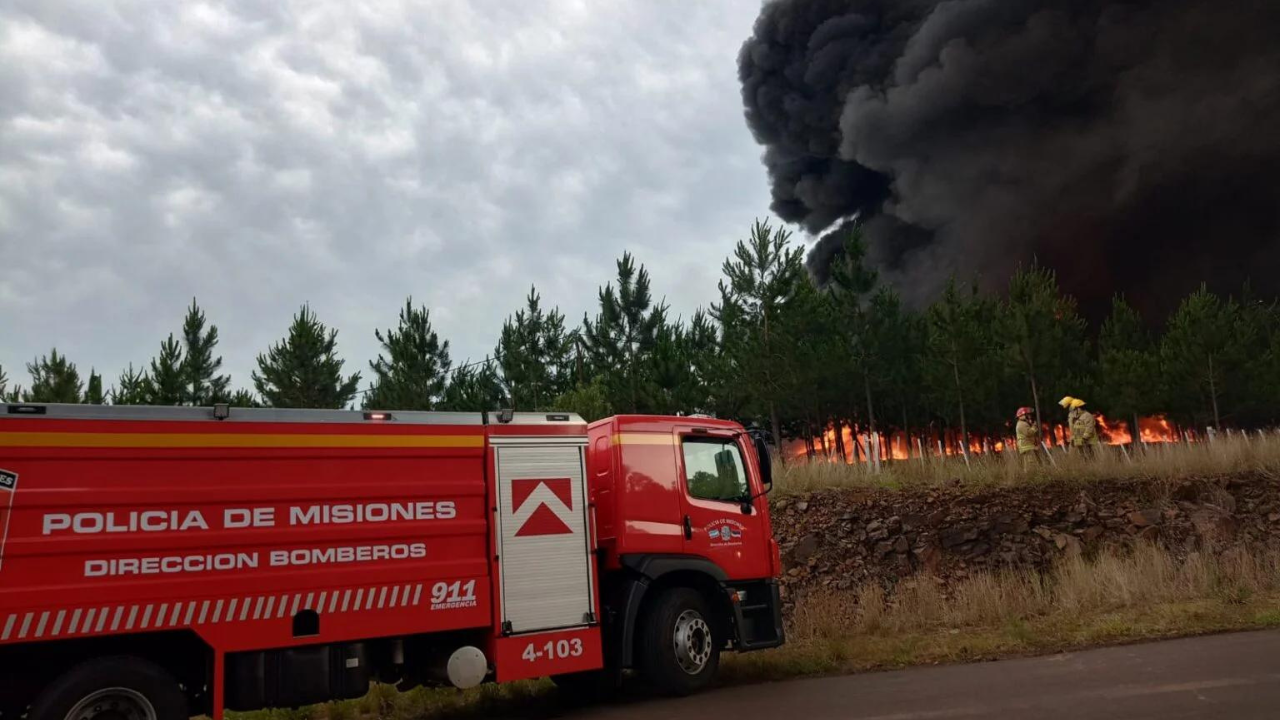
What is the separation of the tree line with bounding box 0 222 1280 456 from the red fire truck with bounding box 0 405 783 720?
90.7 ft

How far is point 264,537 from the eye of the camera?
7168 millimetres

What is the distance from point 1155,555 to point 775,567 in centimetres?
667

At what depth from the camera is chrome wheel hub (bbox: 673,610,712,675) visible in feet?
30.0

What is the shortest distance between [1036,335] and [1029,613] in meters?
25.7

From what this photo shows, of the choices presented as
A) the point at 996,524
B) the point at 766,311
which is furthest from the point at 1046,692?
the point at 766,311

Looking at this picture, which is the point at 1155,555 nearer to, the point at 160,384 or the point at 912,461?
the point at 912,461

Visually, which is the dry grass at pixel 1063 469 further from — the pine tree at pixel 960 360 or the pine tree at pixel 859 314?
the pine tree at pixel 859 314

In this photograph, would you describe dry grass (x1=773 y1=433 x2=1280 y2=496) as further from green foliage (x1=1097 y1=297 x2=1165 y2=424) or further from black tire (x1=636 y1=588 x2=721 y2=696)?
green foliage (x1=1097 y1=297 x2=1165 y2=424)

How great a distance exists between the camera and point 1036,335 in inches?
1410

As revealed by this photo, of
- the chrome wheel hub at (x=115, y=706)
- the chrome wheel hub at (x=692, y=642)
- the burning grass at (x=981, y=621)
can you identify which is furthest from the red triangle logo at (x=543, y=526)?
the chrome wheel hub at (x=115, y=706)

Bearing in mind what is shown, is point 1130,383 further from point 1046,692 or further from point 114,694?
point 114,694

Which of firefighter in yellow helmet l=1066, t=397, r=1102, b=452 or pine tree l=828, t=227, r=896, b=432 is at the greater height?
pine tree l=828, t=227, r=896, b=432

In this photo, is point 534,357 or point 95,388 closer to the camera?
point 95,388

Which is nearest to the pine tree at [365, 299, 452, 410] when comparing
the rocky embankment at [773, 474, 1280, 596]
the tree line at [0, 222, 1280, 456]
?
the tree line at [0, 222, 1280, 456]
